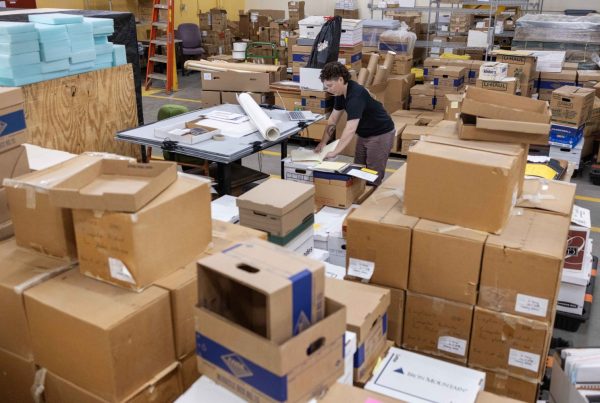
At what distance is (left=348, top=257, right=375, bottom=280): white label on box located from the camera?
106 inches

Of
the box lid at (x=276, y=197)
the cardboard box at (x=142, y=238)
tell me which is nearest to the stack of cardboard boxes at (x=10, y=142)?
the cardboard box at (x=142, y=238)

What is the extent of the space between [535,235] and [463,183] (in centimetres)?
38

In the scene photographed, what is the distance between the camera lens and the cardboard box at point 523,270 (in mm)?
2363

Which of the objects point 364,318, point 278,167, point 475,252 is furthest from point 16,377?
point 278,167

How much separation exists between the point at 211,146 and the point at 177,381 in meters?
2.21

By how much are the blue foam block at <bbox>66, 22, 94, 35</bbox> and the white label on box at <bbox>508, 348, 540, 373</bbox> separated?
3.38 m

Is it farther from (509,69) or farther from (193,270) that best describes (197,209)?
(509,69)

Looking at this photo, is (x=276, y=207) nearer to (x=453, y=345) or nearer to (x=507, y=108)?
(x=453, y=345)

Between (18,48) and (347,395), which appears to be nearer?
(347,395)

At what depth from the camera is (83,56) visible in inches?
160

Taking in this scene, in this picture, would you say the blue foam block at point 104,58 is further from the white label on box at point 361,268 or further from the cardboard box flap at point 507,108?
the cardboard box flap at point 507,108

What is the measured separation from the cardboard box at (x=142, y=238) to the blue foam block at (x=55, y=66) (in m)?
2.17

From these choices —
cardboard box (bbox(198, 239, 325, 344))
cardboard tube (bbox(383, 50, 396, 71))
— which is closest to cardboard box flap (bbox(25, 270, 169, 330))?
cardboard box (bbox(198, 239, 325, 344))

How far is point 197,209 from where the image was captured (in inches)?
86.0
